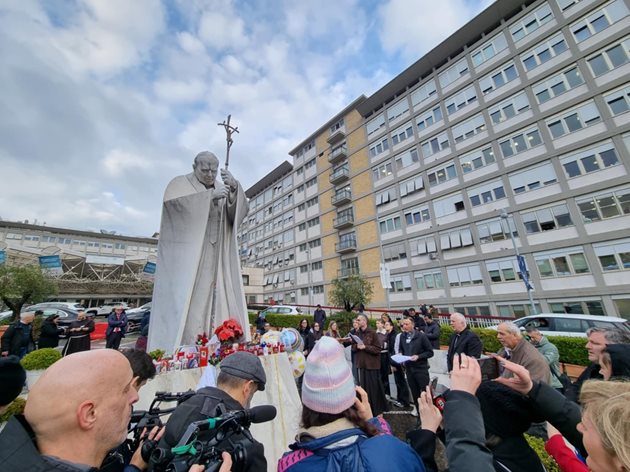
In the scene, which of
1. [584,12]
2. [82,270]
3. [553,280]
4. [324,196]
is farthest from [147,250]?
[584,12]

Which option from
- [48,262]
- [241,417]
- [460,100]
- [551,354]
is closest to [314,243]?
[460,100]

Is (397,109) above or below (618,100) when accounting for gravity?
above

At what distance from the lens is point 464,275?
70.1 ft

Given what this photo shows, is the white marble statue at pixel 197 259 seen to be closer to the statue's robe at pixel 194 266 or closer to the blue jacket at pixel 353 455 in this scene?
the statue's robe at pixel 194 266

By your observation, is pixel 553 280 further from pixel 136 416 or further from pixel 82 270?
pixel 82 270

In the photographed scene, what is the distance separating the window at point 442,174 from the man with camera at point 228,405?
25.4m

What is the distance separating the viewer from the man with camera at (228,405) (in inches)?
56.2

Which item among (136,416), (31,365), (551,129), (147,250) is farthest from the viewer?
(147,250)

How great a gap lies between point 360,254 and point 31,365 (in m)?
26.7

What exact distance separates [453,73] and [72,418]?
1241 inches

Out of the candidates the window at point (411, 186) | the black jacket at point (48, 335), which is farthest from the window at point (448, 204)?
the black jacket at point (48, 335)

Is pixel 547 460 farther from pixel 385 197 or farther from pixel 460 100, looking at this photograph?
pixel 460 100

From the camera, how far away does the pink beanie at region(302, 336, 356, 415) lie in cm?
143

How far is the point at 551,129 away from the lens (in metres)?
18.9
